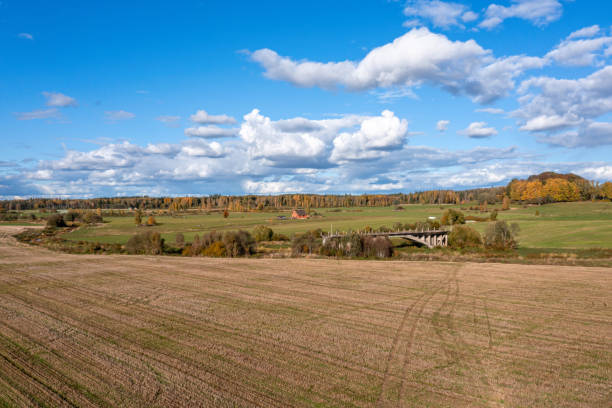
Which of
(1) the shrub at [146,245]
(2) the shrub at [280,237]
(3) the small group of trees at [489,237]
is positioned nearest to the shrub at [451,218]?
(3) the small group of trees at [489,237]

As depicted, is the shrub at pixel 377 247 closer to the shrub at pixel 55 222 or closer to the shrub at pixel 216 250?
the shrub at pixel 216 250

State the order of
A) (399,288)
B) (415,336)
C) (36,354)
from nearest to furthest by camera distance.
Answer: (36,354) < (415,336) < (399,288)

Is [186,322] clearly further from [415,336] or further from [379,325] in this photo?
[415,336]

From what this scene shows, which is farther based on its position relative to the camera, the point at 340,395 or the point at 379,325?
the point at 379,325

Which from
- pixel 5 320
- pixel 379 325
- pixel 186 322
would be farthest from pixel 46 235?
pixel 379 325

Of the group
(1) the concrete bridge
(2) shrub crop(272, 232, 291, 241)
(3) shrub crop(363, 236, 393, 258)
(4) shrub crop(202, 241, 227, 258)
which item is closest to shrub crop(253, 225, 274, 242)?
(2) shrub crop(272, 232, 291, 241)

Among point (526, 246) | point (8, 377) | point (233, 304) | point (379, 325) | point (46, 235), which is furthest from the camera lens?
point (46, 235)

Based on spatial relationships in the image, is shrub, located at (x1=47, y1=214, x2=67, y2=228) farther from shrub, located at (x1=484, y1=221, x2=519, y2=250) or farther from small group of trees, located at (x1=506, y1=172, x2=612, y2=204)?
small group of trees, located at (x1=506, y1=172, x2=612, y2=204)
